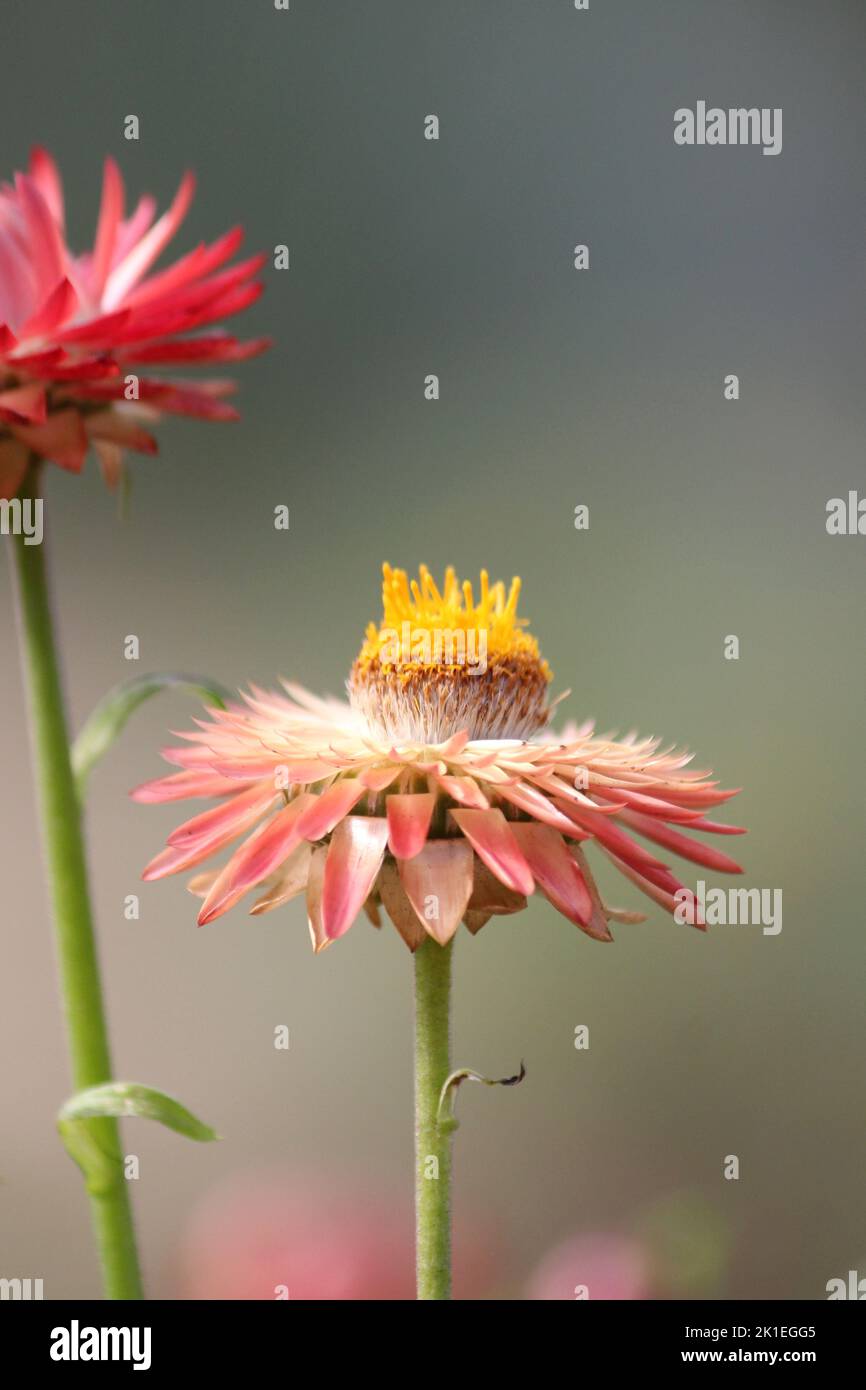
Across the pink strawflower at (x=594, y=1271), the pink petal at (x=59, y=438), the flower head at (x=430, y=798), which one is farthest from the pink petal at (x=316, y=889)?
the pink strawflower at (x=594, y=1271)

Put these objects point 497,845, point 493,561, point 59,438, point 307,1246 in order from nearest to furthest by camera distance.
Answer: point 497,845 → point 59,438 → point 307,1246 → point 493,561

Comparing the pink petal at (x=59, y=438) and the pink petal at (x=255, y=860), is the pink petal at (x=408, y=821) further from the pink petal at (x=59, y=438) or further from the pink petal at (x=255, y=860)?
the pink petal at (x=59, y=438)

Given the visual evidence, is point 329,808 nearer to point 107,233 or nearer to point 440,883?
point 440,883

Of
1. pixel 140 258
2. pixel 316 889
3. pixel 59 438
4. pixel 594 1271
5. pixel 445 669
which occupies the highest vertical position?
pixel 140 258

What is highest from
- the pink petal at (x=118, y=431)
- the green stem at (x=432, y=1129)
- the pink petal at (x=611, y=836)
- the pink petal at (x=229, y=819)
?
the pink petal at (x=118, y=431)

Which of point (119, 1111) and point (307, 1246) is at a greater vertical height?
point (119, 1111)

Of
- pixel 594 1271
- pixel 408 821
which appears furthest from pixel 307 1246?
pixel 408 821

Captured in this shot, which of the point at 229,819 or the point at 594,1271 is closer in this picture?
the point at 229,819

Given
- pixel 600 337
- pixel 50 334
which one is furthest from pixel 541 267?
pixel 50 334

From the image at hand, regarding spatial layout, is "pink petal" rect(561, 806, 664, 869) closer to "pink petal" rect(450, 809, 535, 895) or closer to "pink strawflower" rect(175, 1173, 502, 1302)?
"pink petal" rect(450, 809, 535, 895)
